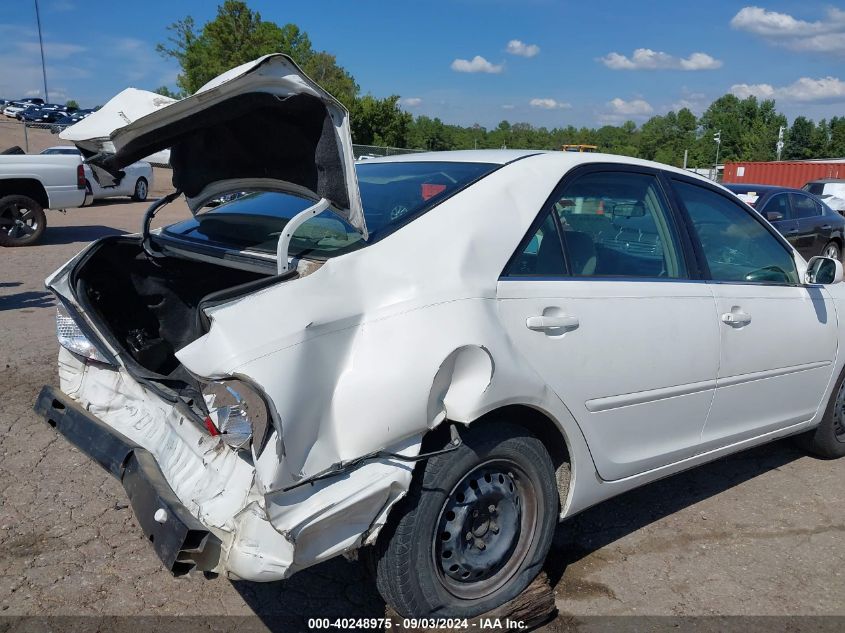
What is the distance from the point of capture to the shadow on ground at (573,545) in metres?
3.02

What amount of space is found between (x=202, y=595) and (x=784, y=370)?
2.99 meters

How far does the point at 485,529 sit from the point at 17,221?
1199 centimetres

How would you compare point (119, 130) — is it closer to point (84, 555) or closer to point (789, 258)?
point (84, 555)

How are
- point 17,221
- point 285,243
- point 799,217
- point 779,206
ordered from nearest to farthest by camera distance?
point 285,243 < point 17,221 < point 779,206 < point 799,217

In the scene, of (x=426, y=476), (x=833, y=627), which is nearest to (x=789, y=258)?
(x=833, y=627)

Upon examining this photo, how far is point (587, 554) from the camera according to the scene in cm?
352

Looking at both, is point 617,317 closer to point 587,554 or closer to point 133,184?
point 587,554

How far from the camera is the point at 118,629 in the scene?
282 cm

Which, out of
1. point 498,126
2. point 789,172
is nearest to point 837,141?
point 498,126

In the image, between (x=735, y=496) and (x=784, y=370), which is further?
(x=735, y=496)

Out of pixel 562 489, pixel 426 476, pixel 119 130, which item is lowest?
pixel 562 489

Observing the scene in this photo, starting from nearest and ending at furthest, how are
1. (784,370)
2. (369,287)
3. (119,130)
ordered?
1. (369,287)
2. (119,130)
3. (784,370)

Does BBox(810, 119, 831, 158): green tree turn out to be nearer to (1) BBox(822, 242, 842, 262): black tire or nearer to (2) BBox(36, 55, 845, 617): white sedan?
(1) BBox(822, 242, 842, 262): black tire

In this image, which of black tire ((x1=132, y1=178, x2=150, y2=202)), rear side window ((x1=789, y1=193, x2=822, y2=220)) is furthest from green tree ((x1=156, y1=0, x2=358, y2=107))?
rear side window ((x1=789, y1=193, x2=822, y2=220))
